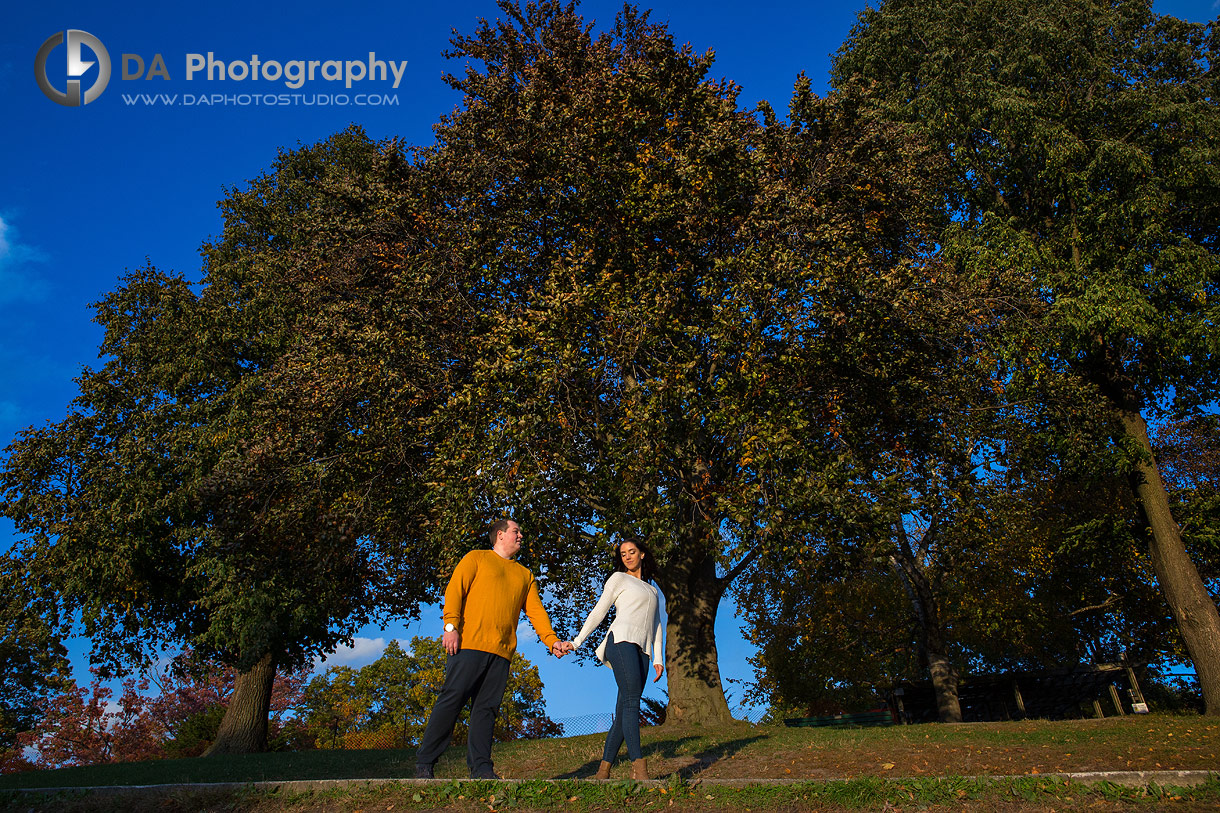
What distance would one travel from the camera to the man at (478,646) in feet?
21.3

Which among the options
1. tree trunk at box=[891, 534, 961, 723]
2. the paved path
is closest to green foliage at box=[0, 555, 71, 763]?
the paved path

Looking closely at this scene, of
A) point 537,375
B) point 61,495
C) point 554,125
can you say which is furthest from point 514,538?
point 61,495

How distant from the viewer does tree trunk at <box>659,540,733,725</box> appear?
1540 centimetres

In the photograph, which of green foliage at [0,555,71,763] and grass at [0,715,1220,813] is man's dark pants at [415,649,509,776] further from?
green foliage at [0,555,71,763]

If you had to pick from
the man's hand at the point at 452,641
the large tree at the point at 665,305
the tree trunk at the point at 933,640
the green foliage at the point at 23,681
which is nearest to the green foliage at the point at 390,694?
the green foliage at the point at 23,681

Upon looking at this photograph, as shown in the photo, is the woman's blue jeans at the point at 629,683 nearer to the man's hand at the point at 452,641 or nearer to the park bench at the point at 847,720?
the man's hand at the point at 452,641

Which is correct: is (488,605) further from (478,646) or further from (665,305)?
(665,305)

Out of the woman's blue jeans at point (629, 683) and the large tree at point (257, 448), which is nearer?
the woman's blue jeans at point (629, 683)

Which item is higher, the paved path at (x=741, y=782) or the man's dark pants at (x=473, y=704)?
the man's dark pants at (x=473, y=704)

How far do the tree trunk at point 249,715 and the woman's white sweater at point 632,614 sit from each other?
1978 centimetres

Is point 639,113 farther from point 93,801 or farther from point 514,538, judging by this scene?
point 93,801

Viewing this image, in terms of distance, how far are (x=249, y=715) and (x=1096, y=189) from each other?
94.4ft

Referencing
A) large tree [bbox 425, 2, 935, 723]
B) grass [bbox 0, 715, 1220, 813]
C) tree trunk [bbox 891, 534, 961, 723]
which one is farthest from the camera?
tree trunk [bbox 891, 534, 961, 723]

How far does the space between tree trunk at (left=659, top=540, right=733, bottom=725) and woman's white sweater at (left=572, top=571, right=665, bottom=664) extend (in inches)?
304
